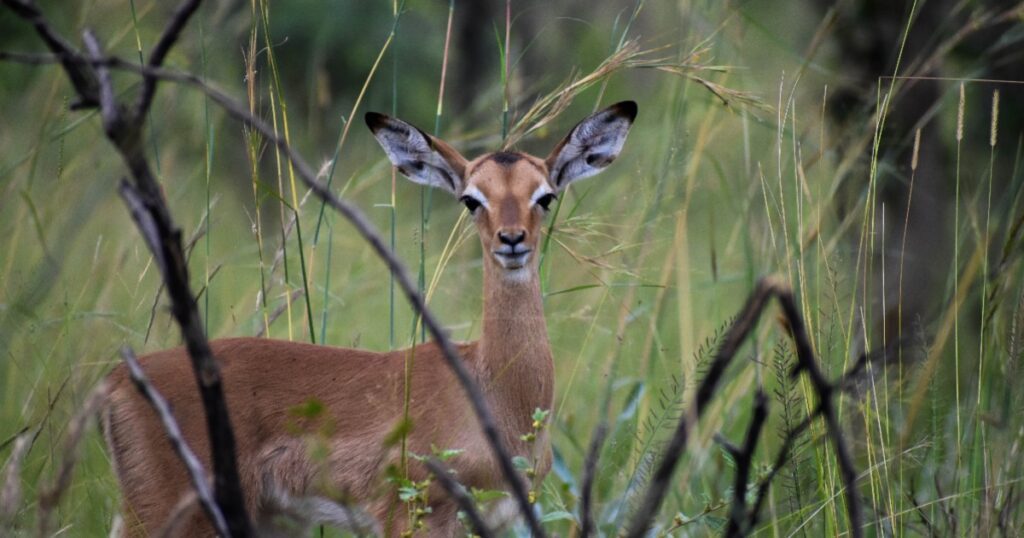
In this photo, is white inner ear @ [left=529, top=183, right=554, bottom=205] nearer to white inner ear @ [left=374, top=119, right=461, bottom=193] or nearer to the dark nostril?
the dark nostril

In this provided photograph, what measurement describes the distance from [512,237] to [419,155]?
2.40ft

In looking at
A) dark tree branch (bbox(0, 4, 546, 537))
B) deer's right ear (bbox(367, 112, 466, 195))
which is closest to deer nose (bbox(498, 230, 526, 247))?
deer's right ear (bbox(367, 112, 466, 195))

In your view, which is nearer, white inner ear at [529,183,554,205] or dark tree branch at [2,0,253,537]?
dark tree branch at [2,0,253,537]

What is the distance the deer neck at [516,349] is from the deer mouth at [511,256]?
0.16m

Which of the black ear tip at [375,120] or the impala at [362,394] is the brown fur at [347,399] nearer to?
the impala at [362,394]

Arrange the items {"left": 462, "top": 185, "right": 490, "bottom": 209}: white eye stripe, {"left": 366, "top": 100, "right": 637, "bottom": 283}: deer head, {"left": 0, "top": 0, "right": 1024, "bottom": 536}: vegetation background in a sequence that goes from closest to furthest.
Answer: {"left": 0, "top": 0, "right": 1024, "bottom": 536}: vegetation background, {"left": 366, "top": 100, "right": 637, "bottom": 283}: deer head, {"left": 462, "top": 185, "right": 490, "bottom": 209}: white eye stripe

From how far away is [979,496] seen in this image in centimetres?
426

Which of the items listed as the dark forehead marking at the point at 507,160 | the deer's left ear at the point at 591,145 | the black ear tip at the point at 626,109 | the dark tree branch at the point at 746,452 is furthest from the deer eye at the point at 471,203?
the dark tree branch at the point at 746,452

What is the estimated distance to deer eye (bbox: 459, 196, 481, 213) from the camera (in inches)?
199

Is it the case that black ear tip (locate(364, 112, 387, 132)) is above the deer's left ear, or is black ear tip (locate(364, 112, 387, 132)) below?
above

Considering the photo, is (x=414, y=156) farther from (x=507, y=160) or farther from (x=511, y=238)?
(x=511, y=238)

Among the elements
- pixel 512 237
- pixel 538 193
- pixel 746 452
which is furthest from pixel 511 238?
pixel 746 452

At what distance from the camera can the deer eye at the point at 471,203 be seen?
5.06 metres

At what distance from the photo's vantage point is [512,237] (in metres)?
4.79
